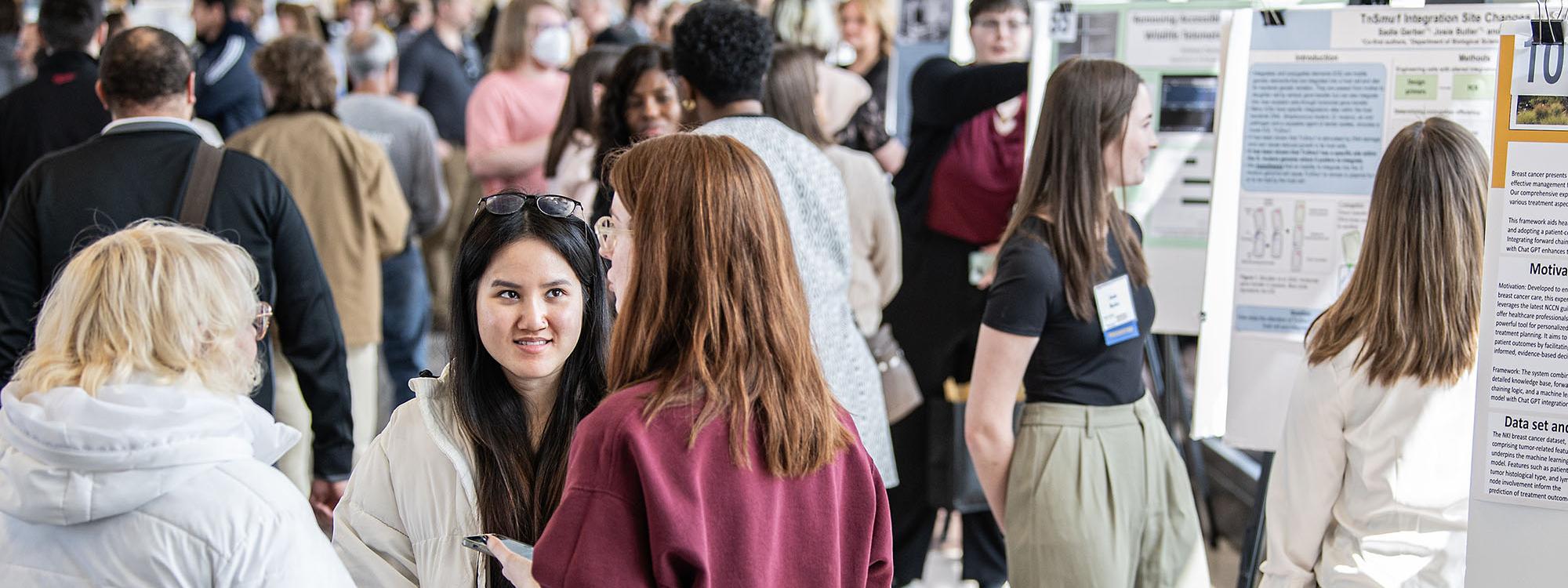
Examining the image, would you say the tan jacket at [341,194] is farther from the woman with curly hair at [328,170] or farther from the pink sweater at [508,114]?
the pink sweater at [508,114]

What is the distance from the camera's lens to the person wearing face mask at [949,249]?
12.2 ft

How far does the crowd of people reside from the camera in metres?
1.48

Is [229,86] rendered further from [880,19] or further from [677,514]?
[677,514]

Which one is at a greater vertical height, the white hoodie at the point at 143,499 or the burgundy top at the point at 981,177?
the burgundy top at the point at 981,177

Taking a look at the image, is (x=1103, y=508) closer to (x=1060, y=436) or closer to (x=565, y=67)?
(x=1060, y=436)

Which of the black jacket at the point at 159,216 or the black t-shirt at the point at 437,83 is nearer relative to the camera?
the black jacket at the point at 159,216

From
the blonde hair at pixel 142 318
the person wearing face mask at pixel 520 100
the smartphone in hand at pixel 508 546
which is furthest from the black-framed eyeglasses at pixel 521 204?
the person wearing face mask at pixel 520 100

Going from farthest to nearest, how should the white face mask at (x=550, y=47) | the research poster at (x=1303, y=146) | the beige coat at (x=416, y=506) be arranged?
the white face mask at (x=550, y=47), the research poster at (x=1303, y=146), the beige coat at (x=416, y=506)

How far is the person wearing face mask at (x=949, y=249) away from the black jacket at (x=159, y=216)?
1.64 meters

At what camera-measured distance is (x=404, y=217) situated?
430cm

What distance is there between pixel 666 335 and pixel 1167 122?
2117mm

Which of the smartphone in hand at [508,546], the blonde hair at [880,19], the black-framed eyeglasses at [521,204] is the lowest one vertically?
the smartphone in hand at [508,546]

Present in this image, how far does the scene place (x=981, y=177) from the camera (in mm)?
3770

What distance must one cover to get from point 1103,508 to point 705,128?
1043 millimetres
